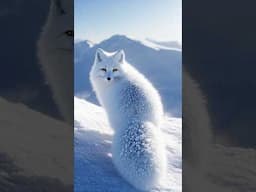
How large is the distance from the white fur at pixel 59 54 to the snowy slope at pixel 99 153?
0.17 m

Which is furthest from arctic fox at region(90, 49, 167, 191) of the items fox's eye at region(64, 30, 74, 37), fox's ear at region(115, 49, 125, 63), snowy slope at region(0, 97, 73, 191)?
snowy slope at region(0, 97, 73, 191)

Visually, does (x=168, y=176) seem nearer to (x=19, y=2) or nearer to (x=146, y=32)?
(x=146, y=32)

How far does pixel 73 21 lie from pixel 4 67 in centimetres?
65

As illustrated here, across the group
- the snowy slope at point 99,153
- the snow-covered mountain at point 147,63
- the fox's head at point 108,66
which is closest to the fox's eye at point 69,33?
the snow-covered mountain at point 147,63

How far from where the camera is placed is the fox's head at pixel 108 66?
3.49 metres

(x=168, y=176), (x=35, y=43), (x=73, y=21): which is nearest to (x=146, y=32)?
(x=73, y=21)

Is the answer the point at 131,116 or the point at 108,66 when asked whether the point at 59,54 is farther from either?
the point at 131,116

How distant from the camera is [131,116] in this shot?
3.52 metres

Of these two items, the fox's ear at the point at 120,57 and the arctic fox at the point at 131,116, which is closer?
the arctic fox at the point at 131,116

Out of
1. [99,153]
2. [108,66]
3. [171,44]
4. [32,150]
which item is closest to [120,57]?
[108,66]

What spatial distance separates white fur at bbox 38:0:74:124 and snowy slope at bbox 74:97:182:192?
0.17 metres

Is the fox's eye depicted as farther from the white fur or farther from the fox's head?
the fox's head

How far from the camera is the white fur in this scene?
3391mm

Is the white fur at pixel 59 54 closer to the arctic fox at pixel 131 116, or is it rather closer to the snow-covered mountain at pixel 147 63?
the snow-covered mountain at pixel 147 63
